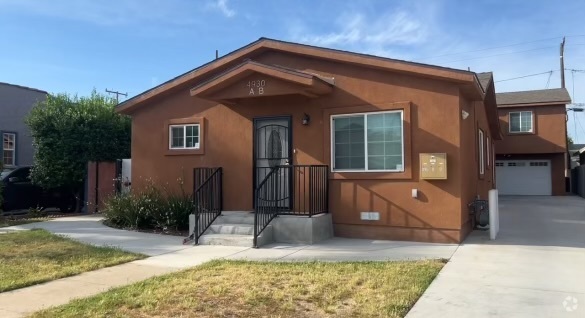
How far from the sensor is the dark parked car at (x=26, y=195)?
1517 centimetres

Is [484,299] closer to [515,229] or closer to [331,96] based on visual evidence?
[331,96]

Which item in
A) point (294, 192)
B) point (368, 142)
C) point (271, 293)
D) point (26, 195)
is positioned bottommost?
point (271, 293)

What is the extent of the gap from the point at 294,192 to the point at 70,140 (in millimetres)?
9122

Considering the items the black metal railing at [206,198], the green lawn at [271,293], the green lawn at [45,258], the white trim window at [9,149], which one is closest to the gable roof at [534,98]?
the black metal railing at [206,198]

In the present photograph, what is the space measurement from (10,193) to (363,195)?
1165 cm

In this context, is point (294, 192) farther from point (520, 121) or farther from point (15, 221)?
point (520, 121)

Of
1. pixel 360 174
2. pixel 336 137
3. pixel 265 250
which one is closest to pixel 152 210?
pixel 265 250

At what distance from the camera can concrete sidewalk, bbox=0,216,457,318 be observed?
18.6 feet

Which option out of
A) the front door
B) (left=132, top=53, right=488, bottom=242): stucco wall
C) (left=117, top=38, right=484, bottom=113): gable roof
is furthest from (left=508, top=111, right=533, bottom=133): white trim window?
the front door

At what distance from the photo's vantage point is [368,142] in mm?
9945

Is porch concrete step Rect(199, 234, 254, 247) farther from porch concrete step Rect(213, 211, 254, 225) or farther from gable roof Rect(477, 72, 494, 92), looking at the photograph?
gable roof Rect(477, 72, 494, 92)

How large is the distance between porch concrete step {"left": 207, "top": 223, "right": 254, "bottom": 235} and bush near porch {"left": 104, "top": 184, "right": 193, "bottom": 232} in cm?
144

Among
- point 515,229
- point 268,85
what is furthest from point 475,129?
point 268,85

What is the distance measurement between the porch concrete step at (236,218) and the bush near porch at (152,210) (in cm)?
123
